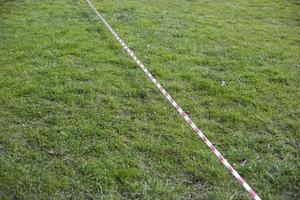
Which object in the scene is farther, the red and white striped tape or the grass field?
the grass field

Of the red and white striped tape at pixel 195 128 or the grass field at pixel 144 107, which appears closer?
the red and white striped tape at pixel 195 128

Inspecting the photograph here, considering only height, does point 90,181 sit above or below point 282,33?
below

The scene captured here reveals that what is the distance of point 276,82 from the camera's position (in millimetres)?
6387

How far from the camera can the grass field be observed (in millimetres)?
4184

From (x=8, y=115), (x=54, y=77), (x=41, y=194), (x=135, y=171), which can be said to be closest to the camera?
(x=41, y=194)

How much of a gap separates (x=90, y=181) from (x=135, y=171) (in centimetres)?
51

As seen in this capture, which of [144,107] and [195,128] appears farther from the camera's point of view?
[144,107]

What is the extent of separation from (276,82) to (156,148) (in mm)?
2801

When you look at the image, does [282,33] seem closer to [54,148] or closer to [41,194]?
[54,148]

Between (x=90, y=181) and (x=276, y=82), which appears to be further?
(x=276, y=82)

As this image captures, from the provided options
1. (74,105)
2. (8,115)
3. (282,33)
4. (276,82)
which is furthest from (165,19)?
(8,115)

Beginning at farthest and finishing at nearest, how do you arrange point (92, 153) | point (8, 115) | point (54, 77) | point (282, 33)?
point (282, 33)
point (54, 77)
point (8, 115)
point (92, 153)

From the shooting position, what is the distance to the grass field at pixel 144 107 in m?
4.18

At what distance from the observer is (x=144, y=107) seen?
5.53m
